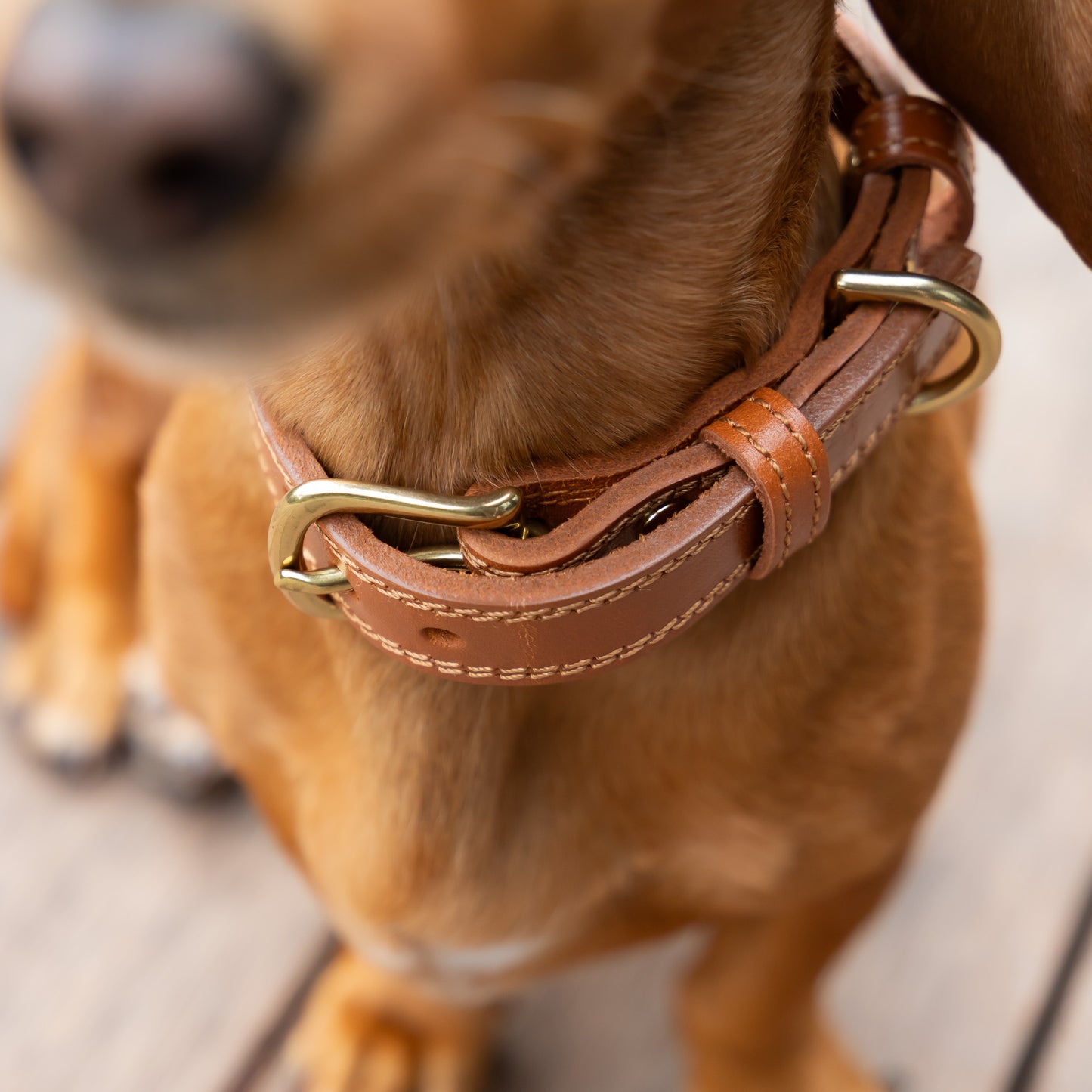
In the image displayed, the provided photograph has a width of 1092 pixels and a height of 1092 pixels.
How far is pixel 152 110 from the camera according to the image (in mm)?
285

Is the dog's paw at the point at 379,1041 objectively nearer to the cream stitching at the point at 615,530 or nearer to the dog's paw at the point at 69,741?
the dog's paw at the point at 69,741

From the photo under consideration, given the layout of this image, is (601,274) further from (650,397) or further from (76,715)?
(76,715)

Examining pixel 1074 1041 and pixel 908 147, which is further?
pixel 1074 1041

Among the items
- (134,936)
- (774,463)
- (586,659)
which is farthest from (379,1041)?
(774,463)

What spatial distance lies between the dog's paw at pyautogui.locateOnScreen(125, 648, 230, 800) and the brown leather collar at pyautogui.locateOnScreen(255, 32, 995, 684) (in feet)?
2.22

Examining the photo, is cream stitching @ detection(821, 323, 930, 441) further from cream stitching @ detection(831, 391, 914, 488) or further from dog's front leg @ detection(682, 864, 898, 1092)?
dog's front leg @ detection(682, 864, 898, 1092)

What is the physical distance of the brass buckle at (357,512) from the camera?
0.54 m

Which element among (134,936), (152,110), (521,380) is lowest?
(134,936)

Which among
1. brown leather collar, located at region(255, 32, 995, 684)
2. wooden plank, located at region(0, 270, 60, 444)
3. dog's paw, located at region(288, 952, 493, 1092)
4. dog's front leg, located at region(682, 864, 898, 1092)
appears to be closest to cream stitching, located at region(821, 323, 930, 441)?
brown leather collar, located at region(255, 32, 995, 684)

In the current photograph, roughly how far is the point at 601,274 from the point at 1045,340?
1.26m

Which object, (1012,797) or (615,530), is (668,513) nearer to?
(615,530)

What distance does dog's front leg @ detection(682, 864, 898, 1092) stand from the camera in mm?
902

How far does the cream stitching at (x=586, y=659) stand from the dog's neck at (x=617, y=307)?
3.0 inches

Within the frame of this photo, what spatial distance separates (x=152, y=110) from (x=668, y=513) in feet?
1.07
